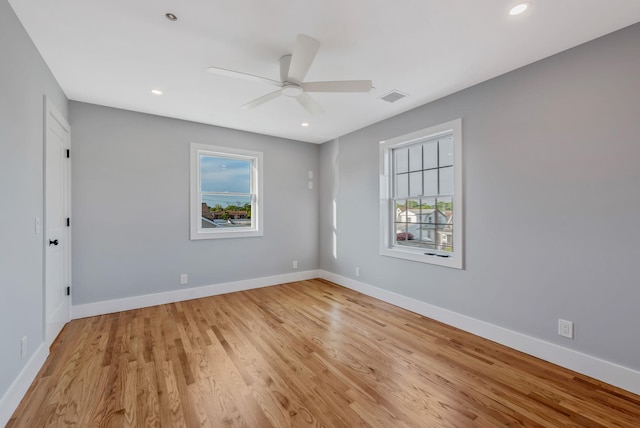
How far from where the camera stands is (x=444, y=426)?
1.62 m

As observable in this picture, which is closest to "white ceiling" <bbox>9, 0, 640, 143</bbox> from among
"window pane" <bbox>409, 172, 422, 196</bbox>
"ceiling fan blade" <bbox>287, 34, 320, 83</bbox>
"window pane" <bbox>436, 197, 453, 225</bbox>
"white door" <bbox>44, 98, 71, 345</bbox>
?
"ceiling fan blade" <bbox>287, 34, 320, 83</bbox>

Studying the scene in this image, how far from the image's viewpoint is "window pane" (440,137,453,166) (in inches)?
125

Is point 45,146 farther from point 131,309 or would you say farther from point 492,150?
point 492,150

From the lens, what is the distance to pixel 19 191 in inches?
75.4

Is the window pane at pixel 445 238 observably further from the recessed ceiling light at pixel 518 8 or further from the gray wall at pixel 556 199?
the recessed ceiling light at pixel 518 8

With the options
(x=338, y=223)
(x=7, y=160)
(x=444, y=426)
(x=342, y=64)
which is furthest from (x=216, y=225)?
(x=444, y=426)

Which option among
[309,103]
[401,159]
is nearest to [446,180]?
[401,159]

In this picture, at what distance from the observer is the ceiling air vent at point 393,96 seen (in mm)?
3016

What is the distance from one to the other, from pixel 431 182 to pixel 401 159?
0.62 meters

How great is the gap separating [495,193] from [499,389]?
1737mm

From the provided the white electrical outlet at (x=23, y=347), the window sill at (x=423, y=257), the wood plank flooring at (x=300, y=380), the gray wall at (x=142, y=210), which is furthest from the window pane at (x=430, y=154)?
the white electrical outlet at (x=23, y=347)

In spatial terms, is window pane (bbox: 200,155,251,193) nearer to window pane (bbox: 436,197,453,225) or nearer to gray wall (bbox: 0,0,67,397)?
gray wall (bbox: 0,0,67,397)

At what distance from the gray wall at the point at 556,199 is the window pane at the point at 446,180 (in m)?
0.25

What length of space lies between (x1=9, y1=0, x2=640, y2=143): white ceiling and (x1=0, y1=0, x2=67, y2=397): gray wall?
0.80ft
